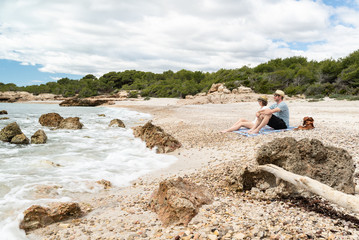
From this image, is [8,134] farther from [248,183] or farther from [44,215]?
[248,183]

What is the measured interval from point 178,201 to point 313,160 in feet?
6.41

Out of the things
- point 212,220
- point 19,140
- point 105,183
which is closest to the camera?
point 212,220

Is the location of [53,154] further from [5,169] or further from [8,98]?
[8,98]

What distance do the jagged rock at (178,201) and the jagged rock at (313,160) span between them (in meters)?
1.07

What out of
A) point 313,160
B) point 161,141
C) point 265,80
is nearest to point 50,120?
point 161,141

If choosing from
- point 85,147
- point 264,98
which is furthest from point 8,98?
point 264,98

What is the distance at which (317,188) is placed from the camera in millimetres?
2508

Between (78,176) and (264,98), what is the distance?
595cm

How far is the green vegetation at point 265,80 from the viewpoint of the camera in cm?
2364

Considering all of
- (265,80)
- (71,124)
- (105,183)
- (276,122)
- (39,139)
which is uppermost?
(265,80)

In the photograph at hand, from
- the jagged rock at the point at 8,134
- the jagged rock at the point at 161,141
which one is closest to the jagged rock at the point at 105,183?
the jagged rock at the point at 161,141

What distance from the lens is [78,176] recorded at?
4855 millimetres

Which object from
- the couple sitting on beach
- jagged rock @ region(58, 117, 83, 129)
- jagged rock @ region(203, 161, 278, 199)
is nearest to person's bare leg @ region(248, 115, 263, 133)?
the couple sitting on beach

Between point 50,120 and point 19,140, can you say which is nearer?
point 19,140
